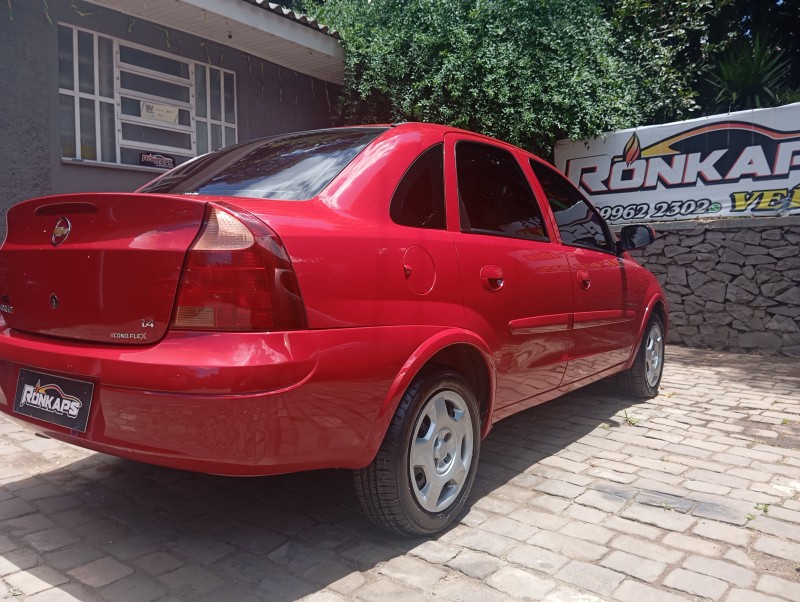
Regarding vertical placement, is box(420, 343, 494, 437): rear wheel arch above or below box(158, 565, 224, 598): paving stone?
above

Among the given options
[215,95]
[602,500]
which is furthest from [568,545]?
[215,95]

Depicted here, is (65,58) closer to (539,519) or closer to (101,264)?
(101,264)

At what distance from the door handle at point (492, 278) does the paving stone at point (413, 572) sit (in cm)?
118

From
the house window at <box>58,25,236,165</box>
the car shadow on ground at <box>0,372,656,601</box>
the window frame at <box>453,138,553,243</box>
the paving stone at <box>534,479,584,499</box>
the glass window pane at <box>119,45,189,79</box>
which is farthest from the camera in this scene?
the glass window pane at <box>119,45,189,79</box>

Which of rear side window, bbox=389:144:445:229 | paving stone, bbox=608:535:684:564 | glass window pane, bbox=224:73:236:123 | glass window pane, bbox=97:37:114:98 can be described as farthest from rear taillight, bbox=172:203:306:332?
glass window pane, bbox=224:73:236:123

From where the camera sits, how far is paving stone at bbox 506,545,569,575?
2.42 m

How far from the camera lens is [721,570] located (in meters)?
2.43

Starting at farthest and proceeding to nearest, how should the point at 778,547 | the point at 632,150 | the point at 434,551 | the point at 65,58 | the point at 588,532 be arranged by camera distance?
the point at 632,150 < the point at 65,58 < the point at 588,532 < the point at 778,547 < the point at 434,551

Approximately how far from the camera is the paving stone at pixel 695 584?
2.27m

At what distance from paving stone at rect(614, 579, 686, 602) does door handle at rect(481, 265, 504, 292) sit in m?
1.29

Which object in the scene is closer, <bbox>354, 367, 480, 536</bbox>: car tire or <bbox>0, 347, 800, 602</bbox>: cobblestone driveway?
<bbox>0, 347, 800, 602</bbox>: cobblestone driveway

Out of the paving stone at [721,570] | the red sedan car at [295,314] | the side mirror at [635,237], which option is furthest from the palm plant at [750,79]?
the paving stone at [721,570]

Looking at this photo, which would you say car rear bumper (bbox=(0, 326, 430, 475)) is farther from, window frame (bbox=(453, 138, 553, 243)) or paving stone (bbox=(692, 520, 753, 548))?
paving stone (bbox=(692, 520, 753, 548))

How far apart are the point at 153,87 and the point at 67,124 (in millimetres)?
1171
